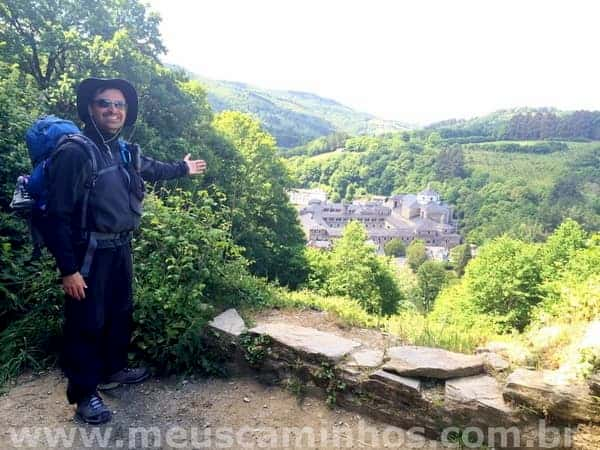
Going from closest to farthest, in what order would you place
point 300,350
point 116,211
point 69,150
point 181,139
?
point 69,150, point 116,211, point 300,350, point 181,139

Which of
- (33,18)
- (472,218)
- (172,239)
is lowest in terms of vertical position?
(472,218)

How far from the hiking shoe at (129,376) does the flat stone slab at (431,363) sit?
6.25ft

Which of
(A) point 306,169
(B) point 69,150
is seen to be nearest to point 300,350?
(B) point 69,150

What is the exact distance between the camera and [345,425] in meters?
3.13

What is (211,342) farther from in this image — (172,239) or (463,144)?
(463,144)

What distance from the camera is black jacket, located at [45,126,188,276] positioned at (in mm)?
2594

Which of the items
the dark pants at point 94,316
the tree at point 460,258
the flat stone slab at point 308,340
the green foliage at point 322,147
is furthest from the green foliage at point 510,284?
the green foliage at point 322,147

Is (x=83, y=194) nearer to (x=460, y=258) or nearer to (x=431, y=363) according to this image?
(x=431, y=363)

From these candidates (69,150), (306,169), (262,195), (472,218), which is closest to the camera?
(69,150)

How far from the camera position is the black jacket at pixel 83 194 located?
2594mm

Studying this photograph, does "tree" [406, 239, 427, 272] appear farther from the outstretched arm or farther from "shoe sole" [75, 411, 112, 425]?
"shoe sole" [75, 411, 112, 425]

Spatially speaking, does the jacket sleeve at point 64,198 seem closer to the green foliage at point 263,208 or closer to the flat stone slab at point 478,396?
the flat stone slab at point 478,396

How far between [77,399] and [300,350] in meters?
1.61

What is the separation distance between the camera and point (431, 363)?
3.23m
